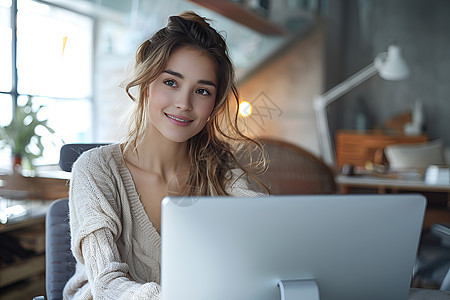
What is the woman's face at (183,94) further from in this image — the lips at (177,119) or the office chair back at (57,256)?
the office chair back at (57,256)

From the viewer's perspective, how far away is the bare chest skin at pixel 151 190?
4.28 ft

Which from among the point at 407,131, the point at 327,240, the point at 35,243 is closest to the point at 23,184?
the point at 35,243

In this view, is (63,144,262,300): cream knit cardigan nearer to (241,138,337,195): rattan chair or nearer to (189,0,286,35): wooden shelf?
(241,138,337,195): rattan chair

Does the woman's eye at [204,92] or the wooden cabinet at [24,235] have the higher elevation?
the woman's eye at [204,92]

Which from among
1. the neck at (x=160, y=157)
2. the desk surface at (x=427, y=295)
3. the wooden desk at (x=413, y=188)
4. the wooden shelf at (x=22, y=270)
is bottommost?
the wooden shelf at (x=22, y=270)

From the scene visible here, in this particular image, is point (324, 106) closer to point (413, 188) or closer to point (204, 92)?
point (413, 188)

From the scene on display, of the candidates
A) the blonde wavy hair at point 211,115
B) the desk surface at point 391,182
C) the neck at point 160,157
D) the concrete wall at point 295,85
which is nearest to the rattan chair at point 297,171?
the desk surface at point 391,182

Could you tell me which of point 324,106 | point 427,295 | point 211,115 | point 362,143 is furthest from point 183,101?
point 362,143

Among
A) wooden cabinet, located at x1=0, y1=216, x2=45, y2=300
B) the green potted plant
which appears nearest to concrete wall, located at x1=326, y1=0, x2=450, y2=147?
the green potted plant

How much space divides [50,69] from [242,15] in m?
2.08

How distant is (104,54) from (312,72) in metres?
2.97

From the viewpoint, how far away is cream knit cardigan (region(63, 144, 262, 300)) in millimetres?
1068

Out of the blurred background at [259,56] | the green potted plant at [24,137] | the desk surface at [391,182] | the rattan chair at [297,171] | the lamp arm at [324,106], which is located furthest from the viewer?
the lamp arm at [324,106]

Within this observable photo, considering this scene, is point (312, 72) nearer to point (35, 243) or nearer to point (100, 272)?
point (35, 243)
